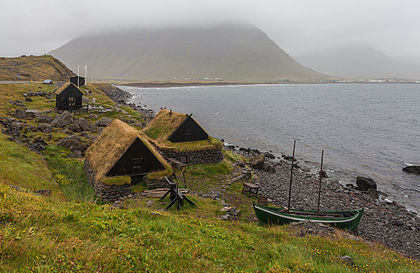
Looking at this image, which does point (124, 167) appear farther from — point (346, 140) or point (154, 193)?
point (346, 140)

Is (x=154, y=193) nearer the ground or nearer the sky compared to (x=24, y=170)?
nearer the ground

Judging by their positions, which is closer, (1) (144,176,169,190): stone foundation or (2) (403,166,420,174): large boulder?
(1) (144,176,169,190): stone foundation

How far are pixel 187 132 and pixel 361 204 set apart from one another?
24090 mm

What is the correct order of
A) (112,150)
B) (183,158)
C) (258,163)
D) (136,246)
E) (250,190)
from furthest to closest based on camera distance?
(258,163) < (183,158) < (250,190) < (112,150) < (136,246)

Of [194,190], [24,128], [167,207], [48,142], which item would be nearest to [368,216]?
[194,190]

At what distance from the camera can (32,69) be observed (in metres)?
108

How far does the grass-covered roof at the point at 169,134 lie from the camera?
31.9 metres

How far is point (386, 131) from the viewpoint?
73062 mm

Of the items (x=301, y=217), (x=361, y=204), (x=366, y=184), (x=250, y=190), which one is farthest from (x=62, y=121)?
(x=366, y=184)

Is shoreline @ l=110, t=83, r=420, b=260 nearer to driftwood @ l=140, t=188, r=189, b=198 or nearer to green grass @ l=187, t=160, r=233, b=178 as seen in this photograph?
green grass @ l=187, t=160, r=233, b=178

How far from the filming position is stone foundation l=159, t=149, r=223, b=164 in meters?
31.6

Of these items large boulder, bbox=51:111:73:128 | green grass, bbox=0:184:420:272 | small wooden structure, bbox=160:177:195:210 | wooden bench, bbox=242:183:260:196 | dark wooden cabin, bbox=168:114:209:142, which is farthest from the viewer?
large boulder, bbox=51:111:73:128

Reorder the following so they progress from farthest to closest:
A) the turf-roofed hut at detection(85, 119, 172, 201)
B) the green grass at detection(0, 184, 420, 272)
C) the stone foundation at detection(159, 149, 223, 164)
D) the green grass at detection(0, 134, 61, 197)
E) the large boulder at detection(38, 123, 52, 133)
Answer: the large boulder at detection(38, 123, 52, 133) → the stone foundation at detection(159, 149, 223, 164) → the turf-roofed hut at detection(85, 119, 172, 201) → the green grass at detection(0, 134, 61, 197) → the green grass at detection(0, 184, 420, 272)

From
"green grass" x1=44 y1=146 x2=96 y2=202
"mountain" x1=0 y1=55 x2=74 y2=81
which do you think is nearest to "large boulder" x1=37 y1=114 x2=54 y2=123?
"green grass" x1=44 y1=146 x2=96 y2=202
